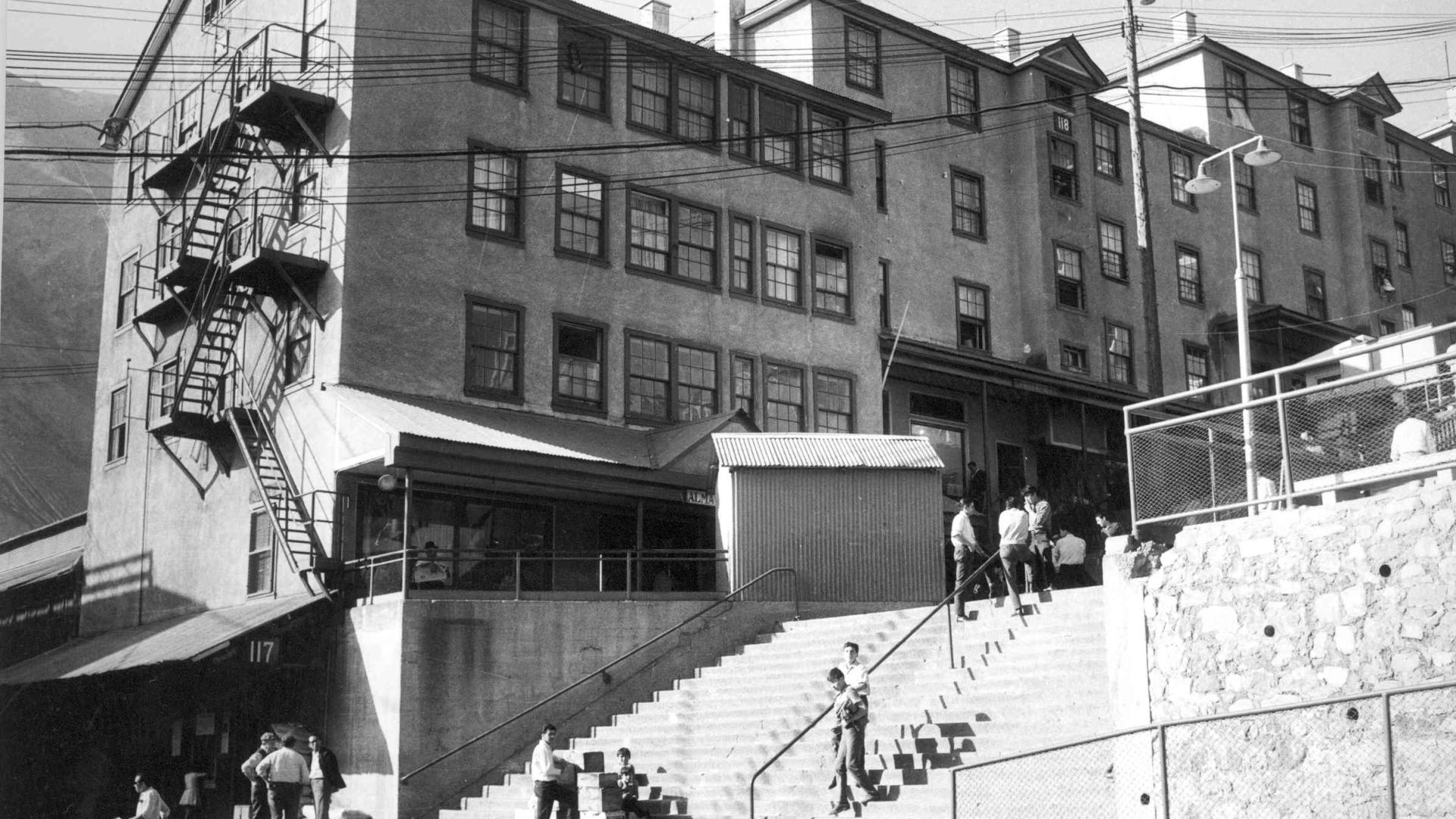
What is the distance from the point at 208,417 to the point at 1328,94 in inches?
1557

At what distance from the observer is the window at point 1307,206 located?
5206cm

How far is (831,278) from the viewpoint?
37.0 metres

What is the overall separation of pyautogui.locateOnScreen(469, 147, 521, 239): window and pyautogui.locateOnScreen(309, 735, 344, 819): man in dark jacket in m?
12.1

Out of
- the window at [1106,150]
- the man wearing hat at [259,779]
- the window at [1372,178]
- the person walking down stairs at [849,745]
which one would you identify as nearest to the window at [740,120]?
the window at [1106,150]

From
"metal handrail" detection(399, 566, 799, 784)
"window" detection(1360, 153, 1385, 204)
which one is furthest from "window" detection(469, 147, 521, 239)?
"window" detection(1360, 153, 1385, 204)

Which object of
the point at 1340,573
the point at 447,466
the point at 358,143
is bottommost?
the point at 1340,573

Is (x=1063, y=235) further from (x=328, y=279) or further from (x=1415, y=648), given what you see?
(x=1415, y=648)

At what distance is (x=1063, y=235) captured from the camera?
44.2 m

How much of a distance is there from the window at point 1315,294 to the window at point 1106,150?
29.1ft

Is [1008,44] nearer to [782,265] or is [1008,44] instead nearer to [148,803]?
[782,265]

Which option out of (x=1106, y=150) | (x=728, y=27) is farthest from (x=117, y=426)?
(x=1106, y=150)

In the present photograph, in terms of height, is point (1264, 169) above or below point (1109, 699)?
above

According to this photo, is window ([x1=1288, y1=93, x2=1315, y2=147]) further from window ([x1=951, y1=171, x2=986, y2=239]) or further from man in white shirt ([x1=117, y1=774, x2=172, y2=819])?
man in white shirt ([x1=117, y1=774, x2=172, y2=819])

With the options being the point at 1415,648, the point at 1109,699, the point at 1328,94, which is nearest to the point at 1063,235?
the point at 1328,94
